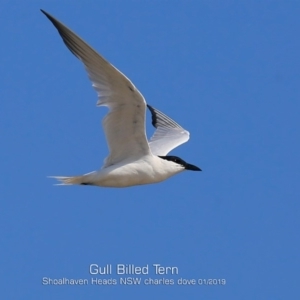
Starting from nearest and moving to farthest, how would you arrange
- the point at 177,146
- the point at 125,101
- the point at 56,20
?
1. the point at 56,20
2. the point at 125,101
3. the point at 177,146

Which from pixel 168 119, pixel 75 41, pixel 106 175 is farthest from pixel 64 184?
pixel 168 119

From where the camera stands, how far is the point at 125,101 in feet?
33.2

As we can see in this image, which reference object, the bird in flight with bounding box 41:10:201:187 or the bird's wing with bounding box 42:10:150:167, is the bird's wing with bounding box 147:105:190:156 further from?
the bird's wing with bounding box 42:10:150:167

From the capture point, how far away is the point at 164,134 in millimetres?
13352

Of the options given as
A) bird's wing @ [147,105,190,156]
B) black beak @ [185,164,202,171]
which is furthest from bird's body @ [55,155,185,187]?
bird's wing @ [147,105,190,156]

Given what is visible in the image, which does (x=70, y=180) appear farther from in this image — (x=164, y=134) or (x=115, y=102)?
(x=164, y=134)

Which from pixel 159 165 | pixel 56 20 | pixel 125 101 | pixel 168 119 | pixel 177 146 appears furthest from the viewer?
pixel 168 119

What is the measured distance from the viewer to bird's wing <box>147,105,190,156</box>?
12.7 metres

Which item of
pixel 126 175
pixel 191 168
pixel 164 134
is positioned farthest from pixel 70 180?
pixel 164 134

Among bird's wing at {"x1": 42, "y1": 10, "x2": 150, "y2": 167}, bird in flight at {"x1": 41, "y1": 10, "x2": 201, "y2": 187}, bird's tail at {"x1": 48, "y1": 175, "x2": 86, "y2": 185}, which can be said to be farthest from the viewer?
bird's tail at {"x1": 48, "y1": 175, "x2": 86, "y2": 185}

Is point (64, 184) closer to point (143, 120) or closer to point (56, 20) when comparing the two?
point (143, 120)

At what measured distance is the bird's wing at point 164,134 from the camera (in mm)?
12672

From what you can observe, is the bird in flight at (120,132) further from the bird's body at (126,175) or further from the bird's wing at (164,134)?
the bird's wing at (164,134)

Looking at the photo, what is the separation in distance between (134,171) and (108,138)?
520mm
